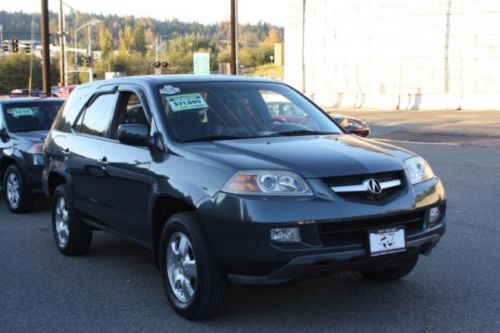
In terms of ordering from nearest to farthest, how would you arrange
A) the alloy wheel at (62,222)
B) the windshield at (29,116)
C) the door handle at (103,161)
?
the door handle at (103,161) < the alloy wheel at (62,222) < the windshield at (29,116)

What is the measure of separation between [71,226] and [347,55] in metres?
40.1

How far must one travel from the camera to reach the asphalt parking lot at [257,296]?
4.63 metres

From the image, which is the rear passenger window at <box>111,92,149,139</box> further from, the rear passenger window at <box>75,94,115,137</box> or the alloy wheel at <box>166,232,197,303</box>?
the alloy wheel at <box>166,232,197,303</box>

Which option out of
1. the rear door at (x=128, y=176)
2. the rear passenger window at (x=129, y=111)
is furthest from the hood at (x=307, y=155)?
the rear passenger window at (x=129, y=111)

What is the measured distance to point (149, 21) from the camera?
17988 centimetres

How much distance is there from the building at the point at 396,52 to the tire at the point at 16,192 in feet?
102

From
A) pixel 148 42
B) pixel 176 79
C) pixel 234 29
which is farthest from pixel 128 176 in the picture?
pixel 148 42

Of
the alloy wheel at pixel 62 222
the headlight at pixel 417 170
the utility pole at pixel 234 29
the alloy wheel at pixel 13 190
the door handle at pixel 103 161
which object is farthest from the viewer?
the utility pole at pixel 234 29

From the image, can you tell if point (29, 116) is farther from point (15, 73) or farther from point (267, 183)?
point (15, 73)

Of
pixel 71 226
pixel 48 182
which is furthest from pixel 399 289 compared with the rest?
pixel 48 182

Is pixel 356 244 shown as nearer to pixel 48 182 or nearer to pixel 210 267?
pixel 210 267

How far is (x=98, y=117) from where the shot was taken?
20.6ft

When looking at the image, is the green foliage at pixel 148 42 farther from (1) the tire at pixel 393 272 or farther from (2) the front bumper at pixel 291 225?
(2) the front bumper at pixel 291 225

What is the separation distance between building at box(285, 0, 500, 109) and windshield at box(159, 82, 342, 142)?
3255cm
